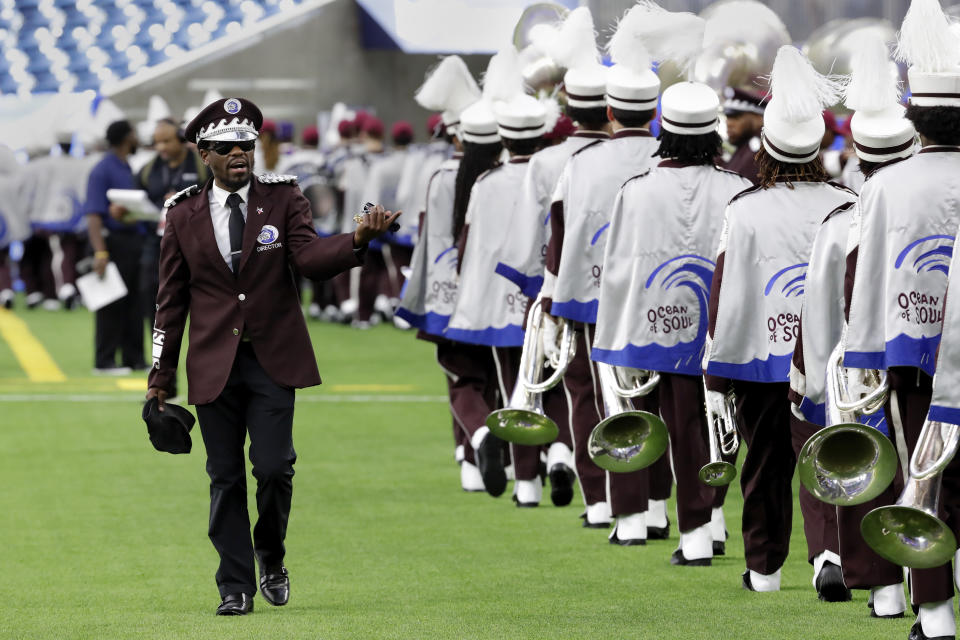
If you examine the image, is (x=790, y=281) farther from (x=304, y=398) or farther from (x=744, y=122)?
(x=304, y=398)

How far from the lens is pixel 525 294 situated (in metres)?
8.82

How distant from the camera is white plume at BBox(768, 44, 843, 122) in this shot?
6.50 m

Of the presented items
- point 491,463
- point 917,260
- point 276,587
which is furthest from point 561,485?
point 917,260

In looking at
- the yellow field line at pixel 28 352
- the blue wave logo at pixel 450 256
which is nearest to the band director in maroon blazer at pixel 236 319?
the blue wave logo at pixel 450 256

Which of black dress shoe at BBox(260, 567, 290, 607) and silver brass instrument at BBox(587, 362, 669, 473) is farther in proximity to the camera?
silver brass instrument at BBox(587, 362, 669, 473)

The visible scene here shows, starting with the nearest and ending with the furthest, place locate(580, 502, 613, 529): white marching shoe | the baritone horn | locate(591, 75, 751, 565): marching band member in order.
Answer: locate(591, 75, 751, 565): marching band member
the baritone horn
locate(580, 502, 613, 529): white marching shoe

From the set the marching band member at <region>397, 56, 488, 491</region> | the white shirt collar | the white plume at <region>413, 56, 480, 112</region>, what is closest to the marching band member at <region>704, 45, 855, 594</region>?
the white shirt collar

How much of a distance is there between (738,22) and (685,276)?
6.34 metres

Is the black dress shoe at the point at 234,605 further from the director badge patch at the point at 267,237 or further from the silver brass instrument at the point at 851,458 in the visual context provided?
the silver brass instrument at the point at 851,458

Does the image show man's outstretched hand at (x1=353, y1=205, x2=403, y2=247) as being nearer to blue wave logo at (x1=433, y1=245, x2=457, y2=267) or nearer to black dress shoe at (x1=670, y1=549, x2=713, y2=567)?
black dress shoe at (x1=670, y1=549, x2=713, y2=567)

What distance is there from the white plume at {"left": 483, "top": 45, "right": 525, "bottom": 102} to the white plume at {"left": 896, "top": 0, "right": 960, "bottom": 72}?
3.67 meters

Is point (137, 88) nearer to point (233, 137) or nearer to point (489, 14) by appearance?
point (489, 14)

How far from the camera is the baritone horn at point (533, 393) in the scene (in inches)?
295

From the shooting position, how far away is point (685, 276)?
23.9ft
